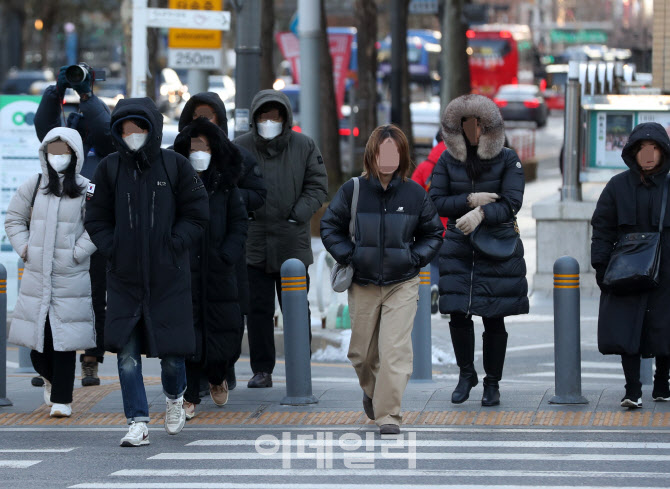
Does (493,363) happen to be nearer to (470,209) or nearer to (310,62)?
(470,209)

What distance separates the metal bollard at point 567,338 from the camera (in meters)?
8.61

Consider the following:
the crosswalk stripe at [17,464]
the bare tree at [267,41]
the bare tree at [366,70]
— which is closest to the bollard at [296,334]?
the crosswalk stripe at [17,464]

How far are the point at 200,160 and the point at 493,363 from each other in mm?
2178

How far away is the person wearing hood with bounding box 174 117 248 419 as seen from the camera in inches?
324

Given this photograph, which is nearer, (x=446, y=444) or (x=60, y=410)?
(x=446, y=444)

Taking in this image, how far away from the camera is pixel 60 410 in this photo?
28.1 feet

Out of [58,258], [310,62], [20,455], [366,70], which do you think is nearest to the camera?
[20,455]

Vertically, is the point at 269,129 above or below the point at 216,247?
above

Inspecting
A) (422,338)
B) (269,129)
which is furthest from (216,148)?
(422,338)

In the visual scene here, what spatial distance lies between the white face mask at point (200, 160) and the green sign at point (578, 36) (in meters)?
106

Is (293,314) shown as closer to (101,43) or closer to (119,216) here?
(119,216)

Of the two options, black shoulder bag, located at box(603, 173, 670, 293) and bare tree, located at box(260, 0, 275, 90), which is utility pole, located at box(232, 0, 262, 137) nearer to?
black shoulder bag, located at box(603, 173, 670, 293)

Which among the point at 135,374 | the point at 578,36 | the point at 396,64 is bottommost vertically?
the point at 135,374

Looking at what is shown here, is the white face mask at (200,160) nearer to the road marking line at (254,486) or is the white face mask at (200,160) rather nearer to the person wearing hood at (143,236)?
the person wearing hood at (143,236)
